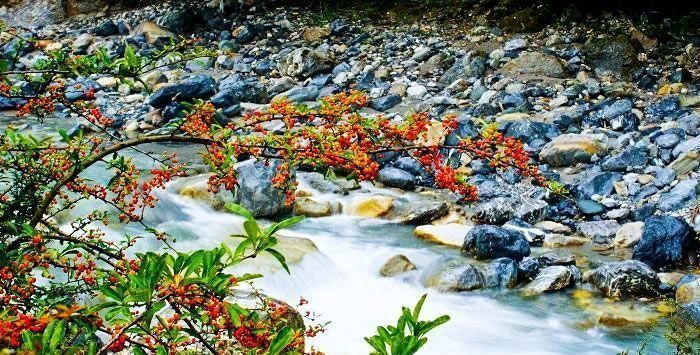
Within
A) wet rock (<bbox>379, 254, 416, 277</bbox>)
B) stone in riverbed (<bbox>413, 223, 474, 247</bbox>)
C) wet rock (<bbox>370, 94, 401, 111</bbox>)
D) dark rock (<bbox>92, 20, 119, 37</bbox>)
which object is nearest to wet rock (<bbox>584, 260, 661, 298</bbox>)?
stone in riverbed (<bbox>413, 223, 474, 247</bbox>)

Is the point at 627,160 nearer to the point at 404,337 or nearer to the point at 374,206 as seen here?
the point at 374,206

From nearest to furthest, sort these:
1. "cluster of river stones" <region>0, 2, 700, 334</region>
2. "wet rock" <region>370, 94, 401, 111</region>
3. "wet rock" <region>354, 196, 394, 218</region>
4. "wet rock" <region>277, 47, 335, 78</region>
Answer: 1. "cluster of river stones" <region>0, 2, 700, 334</region>
2. "wet rock" <region>354, 196, 394, 218</region>
3. "wet rock" <region>370, 94, 401, 111</region>
4. "wet rock" <region>277, 47, 335, 78</region>

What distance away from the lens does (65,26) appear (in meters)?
20.6

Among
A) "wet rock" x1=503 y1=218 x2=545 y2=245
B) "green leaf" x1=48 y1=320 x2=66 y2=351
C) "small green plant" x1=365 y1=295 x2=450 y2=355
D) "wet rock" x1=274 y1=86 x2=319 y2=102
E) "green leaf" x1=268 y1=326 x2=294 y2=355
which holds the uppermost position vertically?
"green leaf" x1=48 y1=320 x2=66 y2=351

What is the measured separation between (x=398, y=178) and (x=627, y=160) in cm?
316

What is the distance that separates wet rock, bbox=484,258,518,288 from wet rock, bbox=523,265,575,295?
0.17 m

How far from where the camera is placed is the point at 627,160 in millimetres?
8484

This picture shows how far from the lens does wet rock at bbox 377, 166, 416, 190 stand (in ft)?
29.1

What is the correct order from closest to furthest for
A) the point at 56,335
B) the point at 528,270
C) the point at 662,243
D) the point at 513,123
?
the point at 56,335
the point at 662,243
the point at 528,270
the point at 513,123

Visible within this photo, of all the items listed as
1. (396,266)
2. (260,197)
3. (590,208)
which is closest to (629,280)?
(590,208)

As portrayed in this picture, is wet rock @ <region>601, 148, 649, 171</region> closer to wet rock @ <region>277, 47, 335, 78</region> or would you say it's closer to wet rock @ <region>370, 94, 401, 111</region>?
wet rock @ <region>370, 94, 401, 111</region>

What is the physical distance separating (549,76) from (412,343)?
11744mm

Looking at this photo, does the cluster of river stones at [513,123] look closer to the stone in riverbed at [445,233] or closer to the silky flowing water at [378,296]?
the stone in riverbed at [445,233]

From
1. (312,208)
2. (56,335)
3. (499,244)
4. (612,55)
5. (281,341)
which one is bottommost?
(312,208)
